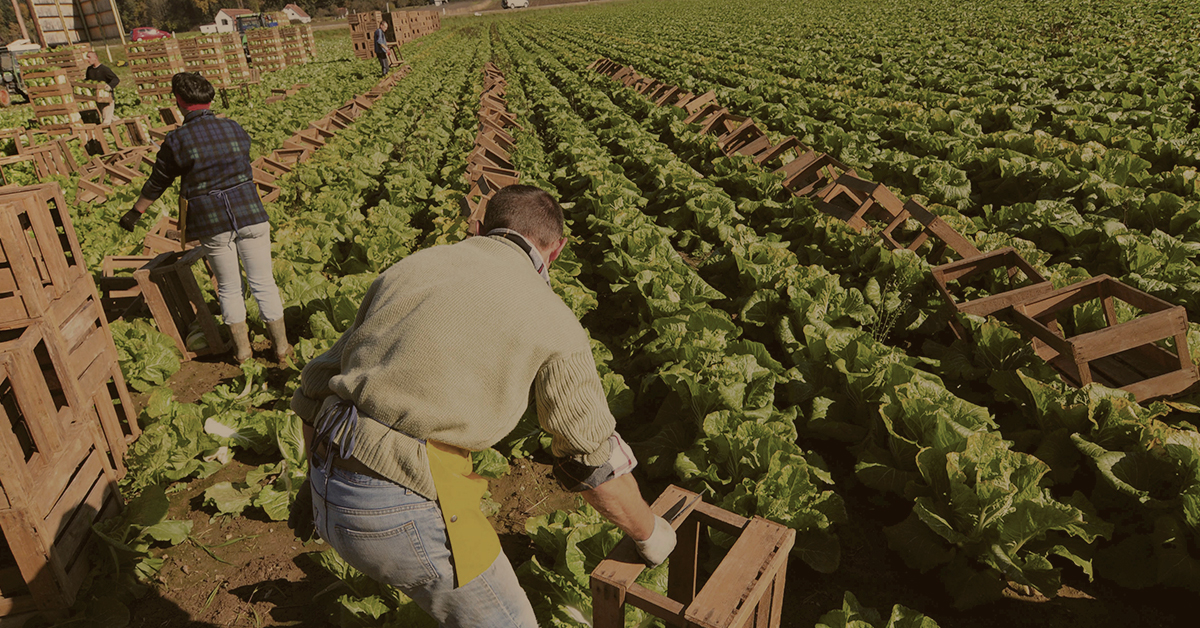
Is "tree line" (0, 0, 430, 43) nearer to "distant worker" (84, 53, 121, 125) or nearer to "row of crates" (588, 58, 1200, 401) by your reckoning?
"distant worker" (84, 53, 121, 125)

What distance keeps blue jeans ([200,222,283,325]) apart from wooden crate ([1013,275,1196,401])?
547cm

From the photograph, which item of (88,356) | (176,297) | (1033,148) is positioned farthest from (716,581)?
(1033,148)

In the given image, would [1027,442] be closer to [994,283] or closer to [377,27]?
[994,283]

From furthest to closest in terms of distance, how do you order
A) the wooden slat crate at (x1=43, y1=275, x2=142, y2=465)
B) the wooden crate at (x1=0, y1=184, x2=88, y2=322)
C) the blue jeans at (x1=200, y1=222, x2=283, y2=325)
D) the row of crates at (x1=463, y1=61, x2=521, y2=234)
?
1. the row of crates at (x1=463, y1=61, x2=521, y2=234)
2. the blue jeans at (x1=200, y1=222, x2=283, y2=325)
3. the wooden slat crate at (x1=43, y1=275, x2=142, y2=465)
4. the wooden crate at (x1=0, y1=184, x2=88, y2=322)

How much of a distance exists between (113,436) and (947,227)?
6.40 meters

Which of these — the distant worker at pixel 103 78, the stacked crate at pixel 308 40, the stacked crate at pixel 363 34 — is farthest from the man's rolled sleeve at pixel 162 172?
the stacked crate at pixel 363 34

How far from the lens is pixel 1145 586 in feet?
10.9

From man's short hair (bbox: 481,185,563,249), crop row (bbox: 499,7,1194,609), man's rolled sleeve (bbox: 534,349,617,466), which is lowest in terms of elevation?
crop row (bbox: 499,7,1194,609)

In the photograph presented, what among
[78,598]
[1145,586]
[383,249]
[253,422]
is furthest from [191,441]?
[1145,586]

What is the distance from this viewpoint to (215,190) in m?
4.86

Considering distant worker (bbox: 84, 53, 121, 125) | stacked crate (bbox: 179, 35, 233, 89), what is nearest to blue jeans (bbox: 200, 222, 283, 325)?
distant worker (bbox: 84, 53, 121, 125)

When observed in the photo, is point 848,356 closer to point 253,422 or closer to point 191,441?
point 253,422

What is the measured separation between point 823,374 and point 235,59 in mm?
24330

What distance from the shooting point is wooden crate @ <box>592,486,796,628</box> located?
1.99m
